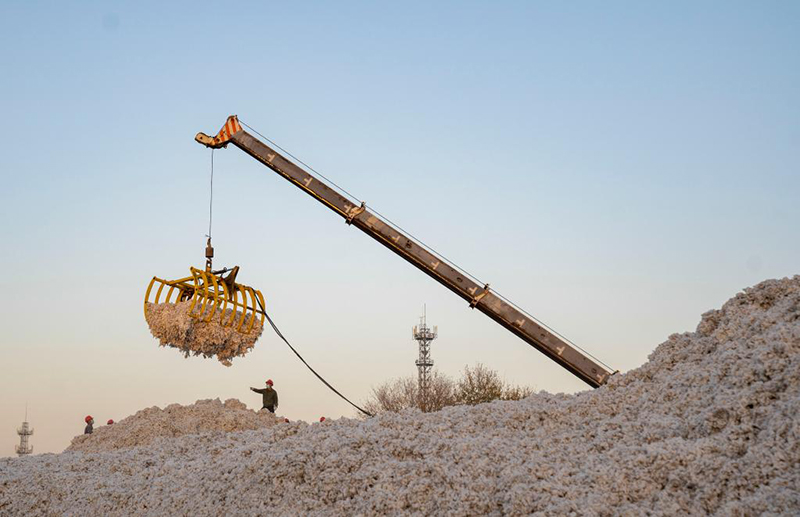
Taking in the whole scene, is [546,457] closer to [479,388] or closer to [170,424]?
[170,424]

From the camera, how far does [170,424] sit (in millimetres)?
14711

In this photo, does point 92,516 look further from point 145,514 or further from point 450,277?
point 450,277

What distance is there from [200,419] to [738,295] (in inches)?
422

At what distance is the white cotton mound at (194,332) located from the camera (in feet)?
37.2

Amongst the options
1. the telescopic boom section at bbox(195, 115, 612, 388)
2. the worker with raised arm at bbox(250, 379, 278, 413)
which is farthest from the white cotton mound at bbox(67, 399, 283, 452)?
the telescopic boom section at bbox(195, 115, 612, 388)

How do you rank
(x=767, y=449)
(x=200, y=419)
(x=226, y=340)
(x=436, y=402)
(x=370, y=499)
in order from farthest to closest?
(x=436, y=402) → (x=200, y=419) → (x=226, y=340) → (x=370, y=499) → (x=767, y=449)

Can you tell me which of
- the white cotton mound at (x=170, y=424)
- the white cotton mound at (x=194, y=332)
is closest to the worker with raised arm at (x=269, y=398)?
the white cotton mound at (x=170, y=424)

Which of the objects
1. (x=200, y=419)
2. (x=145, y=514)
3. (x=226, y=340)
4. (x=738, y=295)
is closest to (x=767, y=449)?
(x=738, y=295)

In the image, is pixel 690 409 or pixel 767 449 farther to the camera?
pixel 690 409

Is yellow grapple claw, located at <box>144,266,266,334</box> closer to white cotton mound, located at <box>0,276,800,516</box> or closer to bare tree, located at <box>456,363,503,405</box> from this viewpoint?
white cotton mound, located at <box>0,276,800,516</box>

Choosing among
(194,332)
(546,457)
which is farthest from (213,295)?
(546,457)

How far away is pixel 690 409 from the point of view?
6184mm

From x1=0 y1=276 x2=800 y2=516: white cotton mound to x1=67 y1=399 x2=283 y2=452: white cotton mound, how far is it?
19.4 feet

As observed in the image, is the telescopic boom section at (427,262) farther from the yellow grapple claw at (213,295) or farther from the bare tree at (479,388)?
the bare tree at (479,388)
